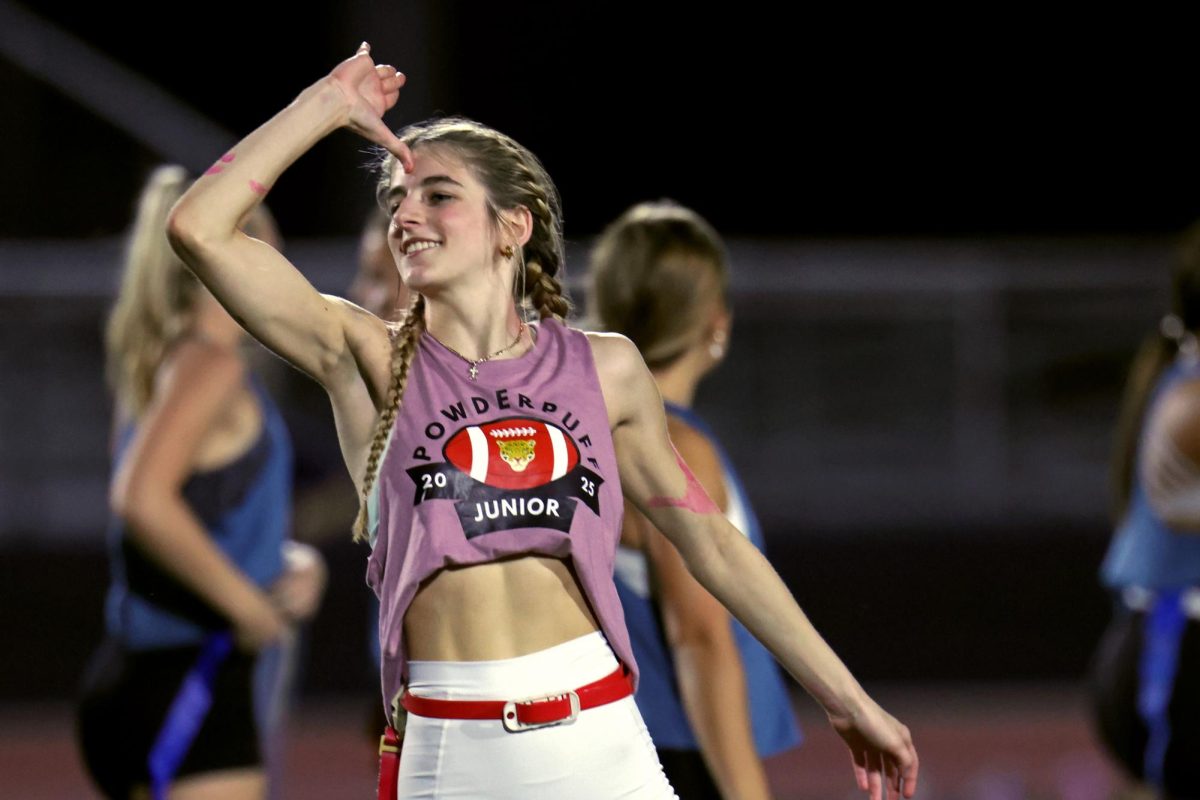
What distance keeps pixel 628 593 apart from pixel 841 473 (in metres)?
11.0

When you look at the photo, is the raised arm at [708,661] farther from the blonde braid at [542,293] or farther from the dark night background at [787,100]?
the dark night background at [787,100]

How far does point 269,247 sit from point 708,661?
114 centimetres

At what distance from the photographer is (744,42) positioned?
18516 mm

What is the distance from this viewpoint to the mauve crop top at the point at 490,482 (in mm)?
2432

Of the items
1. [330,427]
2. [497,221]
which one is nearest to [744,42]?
[330,427]

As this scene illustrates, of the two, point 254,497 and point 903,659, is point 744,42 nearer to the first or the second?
point 903,659

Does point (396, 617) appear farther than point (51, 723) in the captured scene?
No

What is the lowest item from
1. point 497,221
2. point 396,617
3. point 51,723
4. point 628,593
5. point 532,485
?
point 51,723

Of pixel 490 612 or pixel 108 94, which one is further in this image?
pixel 108 94

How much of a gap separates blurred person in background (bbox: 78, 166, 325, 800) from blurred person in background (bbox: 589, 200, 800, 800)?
86 cm

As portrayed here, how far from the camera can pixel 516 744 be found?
2.43 meters

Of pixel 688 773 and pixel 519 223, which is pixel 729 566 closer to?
pixel 519 223

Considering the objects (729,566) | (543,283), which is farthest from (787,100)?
(729,566)

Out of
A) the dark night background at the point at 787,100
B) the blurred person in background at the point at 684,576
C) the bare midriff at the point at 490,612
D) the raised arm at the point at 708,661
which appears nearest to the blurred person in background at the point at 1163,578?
the blurred person in background at the point at 684,576
